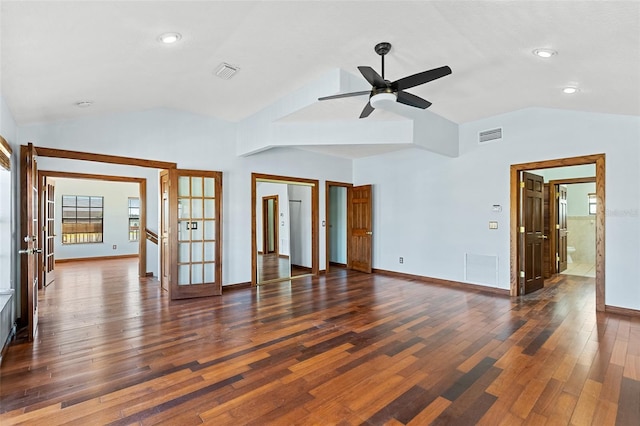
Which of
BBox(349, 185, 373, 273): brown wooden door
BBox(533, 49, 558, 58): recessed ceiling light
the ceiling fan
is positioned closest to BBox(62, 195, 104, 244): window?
BBox(349, 185, 373, 273): brown wooden door

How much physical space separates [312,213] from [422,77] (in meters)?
4.65

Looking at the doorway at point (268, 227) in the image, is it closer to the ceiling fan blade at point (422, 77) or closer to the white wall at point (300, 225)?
the white wall at point (300, 225)

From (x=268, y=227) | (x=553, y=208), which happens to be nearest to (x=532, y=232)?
(x=553, y=208)

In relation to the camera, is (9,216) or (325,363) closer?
(325,363)

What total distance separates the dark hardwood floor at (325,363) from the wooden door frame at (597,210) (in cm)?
44

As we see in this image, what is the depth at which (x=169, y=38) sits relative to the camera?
271cm

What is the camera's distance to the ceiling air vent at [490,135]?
218 inches

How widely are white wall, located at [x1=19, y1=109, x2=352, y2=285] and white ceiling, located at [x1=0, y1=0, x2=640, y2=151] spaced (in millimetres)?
306

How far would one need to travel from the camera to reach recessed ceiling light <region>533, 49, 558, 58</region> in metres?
2.99

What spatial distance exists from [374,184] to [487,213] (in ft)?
8.34

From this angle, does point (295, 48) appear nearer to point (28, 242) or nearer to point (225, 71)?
point (225, 71)

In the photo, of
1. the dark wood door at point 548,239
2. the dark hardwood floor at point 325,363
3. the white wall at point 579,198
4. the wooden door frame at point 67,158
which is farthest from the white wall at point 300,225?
the white wall at point 579,198

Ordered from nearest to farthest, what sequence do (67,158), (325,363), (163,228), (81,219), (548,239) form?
(325,363) → (67,158) → (163,228) → (548,239) → (81,219)

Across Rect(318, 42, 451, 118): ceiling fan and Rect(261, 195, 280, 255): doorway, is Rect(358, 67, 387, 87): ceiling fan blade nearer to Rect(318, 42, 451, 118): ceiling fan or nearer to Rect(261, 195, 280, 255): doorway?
Rect(318, 42, 451, 118): ceiling fan
